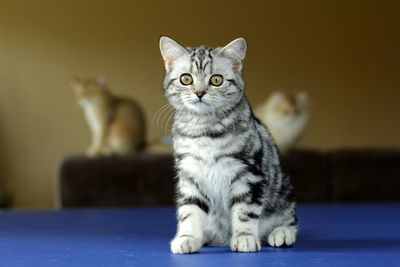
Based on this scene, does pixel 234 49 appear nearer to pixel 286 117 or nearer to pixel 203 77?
pixel 203 77

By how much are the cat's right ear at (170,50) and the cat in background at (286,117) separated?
267 cm

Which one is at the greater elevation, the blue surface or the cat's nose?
the cat's nose

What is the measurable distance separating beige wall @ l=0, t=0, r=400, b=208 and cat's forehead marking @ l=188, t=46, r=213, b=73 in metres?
3.63

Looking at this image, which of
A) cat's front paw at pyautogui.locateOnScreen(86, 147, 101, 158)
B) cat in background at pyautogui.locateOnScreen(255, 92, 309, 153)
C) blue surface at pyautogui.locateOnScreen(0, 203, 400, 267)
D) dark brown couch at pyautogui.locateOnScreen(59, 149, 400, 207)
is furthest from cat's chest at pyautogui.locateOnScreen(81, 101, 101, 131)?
blue surface at pyautogui.locateOnScreen(0, 203, 400, 267)

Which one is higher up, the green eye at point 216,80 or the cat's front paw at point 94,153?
the green eye at point 216,80

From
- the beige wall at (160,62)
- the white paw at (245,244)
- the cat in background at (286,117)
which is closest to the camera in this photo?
the white paw at (245,244)

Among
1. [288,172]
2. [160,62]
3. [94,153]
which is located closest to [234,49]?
[288,172]

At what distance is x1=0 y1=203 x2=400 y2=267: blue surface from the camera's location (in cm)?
148

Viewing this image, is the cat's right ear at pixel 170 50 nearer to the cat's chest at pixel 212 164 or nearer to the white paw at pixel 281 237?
the cat's chest at pixel 212 164

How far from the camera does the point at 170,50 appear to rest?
67.9 inches

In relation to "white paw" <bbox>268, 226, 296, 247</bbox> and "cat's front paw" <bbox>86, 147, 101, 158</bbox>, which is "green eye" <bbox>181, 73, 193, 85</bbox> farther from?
"cat's front paw" <bbox>86, 147, 101, 158</bbox>

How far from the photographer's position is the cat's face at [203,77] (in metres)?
1.65

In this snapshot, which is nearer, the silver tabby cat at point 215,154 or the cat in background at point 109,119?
the silver tabby cat at point 215,154

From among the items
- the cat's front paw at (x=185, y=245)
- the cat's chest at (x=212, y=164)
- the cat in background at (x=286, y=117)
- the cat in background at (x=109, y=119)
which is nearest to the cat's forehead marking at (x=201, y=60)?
the cat's chest at (x=212, y=164)
